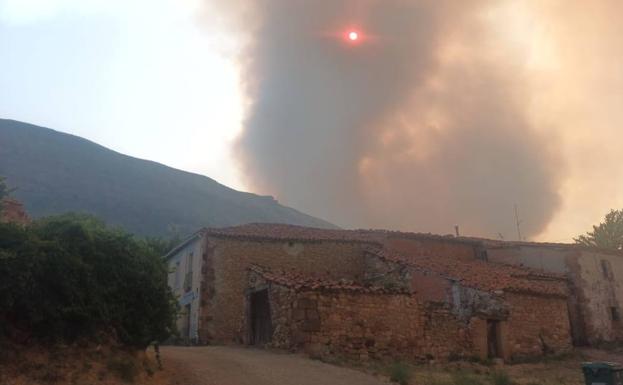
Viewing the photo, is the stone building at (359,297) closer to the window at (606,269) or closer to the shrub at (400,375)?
the shrub at (400,375)

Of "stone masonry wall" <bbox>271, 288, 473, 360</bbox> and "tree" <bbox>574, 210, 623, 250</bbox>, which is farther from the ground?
"tree" <bbox>574, 210, 623, 250</bbox>

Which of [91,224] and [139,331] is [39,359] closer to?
[139,331]

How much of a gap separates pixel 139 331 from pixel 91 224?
8.77 ft

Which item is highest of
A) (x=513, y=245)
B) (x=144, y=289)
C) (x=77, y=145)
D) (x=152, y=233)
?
(x=77, y=145)

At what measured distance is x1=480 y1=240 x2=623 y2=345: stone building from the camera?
27.2 m

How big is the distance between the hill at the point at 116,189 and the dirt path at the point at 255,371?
44577mm

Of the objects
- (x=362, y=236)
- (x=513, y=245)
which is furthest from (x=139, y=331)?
(x=513, y=245)

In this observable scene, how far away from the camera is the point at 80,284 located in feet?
35.6

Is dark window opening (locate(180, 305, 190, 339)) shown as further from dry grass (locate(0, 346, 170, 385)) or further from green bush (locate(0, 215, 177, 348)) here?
dry grass (locate(0, 346, 170, 385))

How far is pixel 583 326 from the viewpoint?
2705cm

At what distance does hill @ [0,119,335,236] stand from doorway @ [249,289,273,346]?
3821cm

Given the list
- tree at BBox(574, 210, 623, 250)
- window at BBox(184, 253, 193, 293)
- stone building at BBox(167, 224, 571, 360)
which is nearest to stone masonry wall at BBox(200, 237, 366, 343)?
stone building at BBox(167, 224, 571, 360)

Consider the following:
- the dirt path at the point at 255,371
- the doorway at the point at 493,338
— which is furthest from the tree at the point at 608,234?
the dirt path at the point at 255,371

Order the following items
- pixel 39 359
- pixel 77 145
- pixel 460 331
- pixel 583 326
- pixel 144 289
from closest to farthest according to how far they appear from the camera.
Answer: pixel 39 359
pixel 144 289
pixel 460 331
pixel 583 326
pixel 77 145
